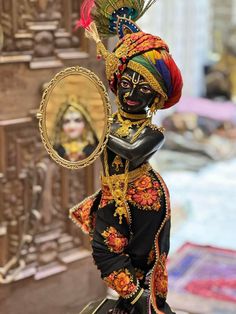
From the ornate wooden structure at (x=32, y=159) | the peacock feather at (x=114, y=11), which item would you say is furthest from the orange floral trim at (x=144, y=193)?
the ornate wooden structure at (x=32, y=159)

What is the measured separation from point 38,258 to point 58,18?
0.65 metres

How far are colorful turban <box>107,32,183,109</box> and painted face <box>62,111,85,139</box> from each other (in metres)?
0.14

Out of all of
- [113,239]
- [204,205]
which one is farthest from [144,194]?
[204,205]

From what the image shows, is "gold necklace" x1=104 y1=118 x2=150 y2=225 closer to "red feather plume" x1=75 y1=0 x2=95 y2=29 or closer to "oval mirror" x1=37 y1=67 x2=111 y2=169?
"oval mirror" x1=37 y1=67 x2=111 y2=169

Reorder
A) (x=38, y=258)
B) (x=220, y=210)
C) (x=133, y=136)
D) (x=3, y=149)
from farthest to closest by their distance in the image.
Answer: (x=220, y=210) → (x=38, y=258) → (x=3, y=149) → (x=133, y=136)

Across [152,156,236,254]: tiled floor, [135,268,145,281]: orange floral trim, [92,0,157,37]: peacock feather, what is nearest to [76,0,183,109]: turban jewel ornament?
[92,0,157,37]: peacock feather

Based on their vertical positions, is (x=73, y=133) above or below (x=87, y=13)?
below

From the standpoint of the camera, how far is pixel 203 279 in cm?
198

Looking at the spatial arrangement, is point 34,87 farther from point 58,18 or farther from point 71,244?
point 71,244

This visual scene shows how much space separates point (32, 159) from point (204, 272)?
75cm

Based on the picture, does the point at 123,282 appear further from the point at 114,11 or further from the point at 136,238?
the point at 114,11

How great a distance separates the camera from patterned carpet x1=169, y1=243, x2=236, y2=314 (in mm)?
1816

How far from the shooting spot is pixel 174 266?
2102 millimetres

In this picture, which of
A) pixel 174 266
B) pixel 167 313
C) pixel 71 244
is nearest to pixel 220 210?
pixel 174 266
